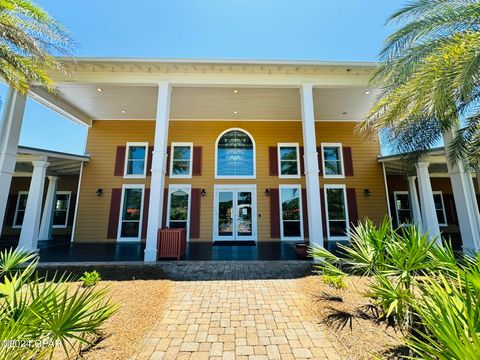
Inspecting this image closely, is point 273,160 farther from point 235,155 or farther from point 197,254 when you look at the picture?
point 197,254

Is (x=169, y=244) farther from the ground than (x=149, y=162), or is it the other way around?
(x=149, y=162)

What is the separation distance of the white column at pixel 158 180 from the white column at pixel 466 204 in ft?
25.3

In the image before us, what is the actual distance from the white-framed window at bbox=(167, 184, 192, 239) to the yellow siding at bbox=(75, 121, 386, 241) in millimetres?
315

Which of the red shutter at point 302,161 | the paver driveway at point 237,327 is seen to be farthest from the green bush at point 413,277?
the red shutter at point 302,161

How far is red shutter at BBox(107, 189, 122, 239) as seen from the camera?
29.6 ft

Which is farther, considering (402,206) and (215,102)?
(402,206)

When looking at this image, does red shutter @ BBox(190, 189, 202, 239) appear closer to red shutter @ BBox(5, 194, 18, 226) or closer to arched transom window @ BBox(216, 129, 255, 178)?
arched transom window @ BBox(216, 129, 255, 178)

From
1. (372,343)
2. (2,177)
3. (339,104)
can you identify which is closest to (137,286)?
(372,343)

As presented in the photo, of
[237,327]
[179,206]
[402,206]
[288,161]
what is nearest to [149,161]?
[179,206]

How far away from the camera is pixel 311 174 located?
6.00m

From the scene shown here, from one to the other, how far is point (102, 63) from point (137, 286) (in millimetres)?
6069

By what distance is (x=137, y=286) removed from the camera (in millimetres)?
4129

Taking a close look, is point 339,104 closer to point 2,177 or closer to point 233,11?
point 233,11

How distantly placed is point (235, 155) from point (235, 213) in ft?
8.73
